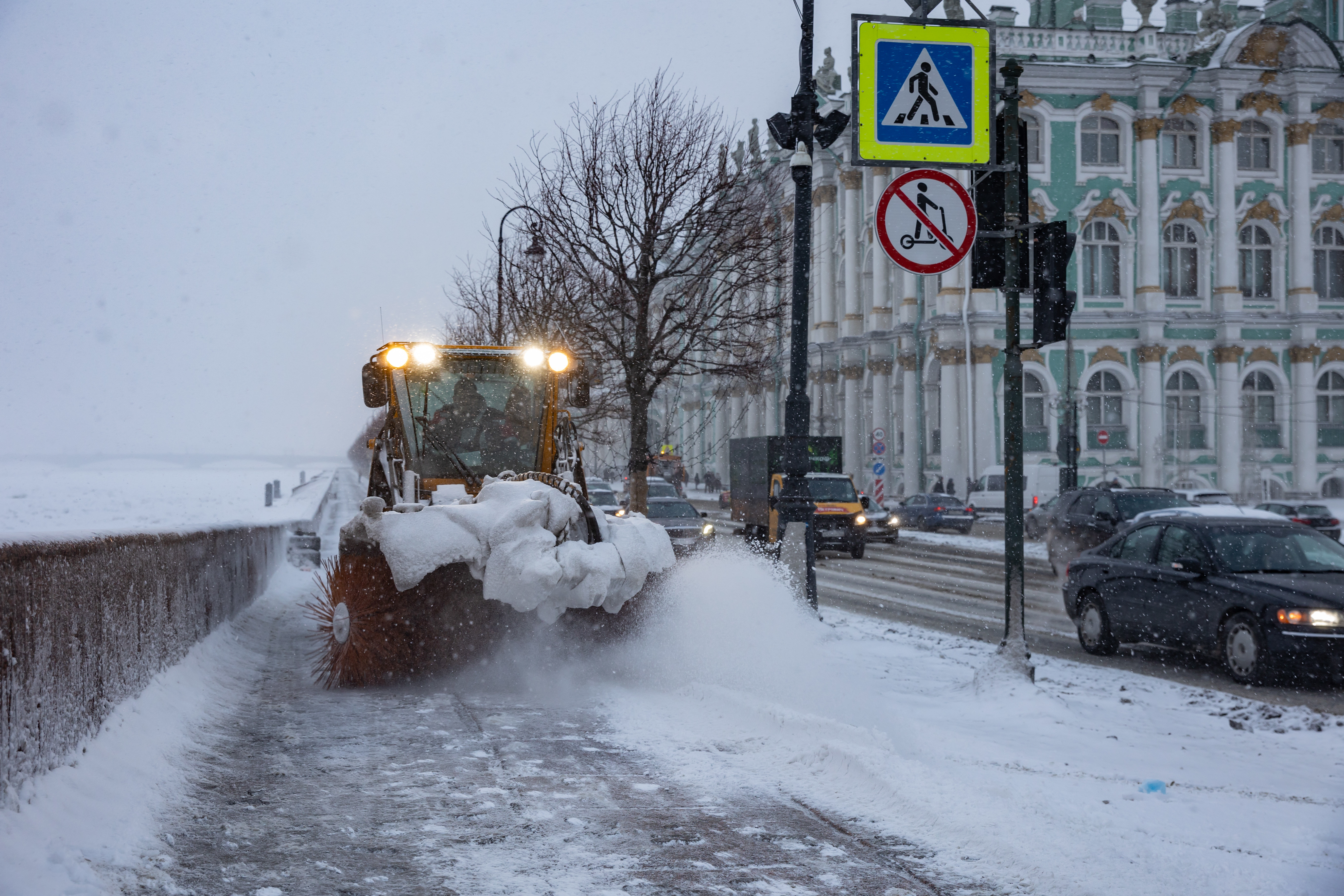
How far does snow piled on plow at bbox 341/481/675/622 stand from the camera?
355 inches

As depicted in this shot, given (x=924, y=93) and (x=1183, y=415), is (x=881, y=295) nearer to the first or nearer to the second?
(x=1183, y=415)

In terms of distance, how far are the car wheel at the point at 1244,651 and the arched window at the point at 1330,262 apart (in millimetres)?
48896

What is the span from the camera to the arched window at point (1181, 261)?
52625mm

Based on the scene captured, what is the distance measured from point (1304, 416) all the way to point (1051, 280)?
48.2 metres

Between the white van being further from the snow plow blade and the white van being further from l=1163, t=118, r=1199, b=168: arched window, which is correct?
the snow plow blade

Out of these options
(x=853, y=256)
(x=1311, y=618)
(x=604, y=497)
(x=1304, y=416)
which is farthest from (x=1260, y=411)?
(x=1311, y=618)

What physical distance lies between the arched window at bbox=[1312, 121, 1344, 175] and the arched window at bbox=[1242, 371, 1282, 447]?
9.22 m

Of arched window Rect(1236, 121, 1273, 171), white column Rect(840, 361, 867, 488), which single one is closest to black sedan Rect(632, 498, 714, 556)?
white column Rect(840, 361, 867, 488)

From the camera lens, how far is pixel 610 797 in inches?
241

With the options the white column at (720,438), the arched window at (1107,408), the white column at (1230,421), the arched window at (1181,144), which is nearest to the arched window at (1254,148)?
the arched window at (1181,144)

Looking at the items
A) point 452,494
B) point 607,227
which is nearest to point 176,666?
point 452,494

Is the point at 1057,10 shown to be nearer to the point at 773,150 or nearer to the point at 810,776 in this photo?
the point at 773,150

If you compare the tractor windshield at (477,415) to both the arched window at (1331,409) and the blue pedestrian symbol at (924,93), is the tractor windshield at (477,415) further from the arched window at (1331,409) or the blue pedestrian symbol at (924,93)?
the arched window at (1331,409)

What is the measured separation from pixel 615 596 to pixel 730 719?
1.77 metres
